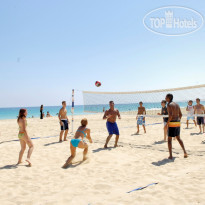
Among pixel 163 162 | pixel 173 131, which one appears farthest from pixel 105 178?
pixel 173 131

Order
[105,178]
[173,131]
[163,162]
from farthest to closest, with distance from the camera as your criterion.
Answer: [173,131]
[163,162]
[105,178]

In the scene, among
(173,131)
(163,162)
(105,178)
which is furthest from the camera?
(173,131)

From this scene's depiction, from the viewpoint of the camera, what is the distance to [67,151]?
19.3 feet

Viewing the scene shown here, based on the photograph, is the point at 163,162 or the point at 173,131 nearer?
the point at 163,162

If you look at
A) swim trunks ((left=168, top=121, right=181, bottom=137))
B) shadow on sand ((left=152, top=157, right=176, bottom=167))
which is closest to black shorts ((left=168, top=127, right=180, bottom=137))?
swim trunks ((left=168, top=121, right=181, bottom=137))

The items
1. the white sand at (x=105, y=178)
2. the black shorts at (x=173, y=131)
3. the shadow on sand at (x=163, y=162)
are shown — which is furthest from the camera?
the black shorts at (x=173, y=131)

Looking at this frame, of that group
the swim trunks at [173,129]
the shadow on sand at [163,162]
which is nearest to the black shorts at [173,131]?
the swim trunks at [173,129]

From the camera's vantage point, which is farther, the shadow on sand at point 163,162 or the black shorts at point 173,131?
the black shorts at point 173,131

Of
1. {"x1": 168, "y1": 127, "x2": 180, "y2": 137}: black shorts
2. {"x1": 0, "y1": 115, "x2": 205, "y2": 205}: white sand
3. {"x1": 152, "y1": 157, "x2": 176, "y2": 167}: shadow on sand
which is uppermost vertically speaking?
{"x1": 168, "y1": 127, "x2": 180, "y2": 137}: black shorts

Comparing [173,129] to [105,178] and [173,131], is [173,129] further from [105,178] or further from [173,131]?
[105,178]

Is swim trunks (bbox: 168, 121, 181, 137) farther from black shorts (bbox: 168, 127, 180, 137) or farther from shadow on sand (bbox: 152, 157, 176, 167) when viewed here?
shadow on sand (bbox: 152, 157, 176, 167)

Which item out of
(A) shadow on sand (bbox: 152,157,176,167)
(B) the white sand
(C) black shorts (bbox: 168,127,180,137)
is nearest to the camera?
(B) the white sand

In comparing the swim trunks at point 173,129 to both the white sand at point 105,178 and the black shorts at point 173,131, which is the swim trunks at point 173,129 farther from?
the white sand at point 105,178

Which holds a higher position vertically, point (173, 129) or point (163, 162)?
point (173, 129)
